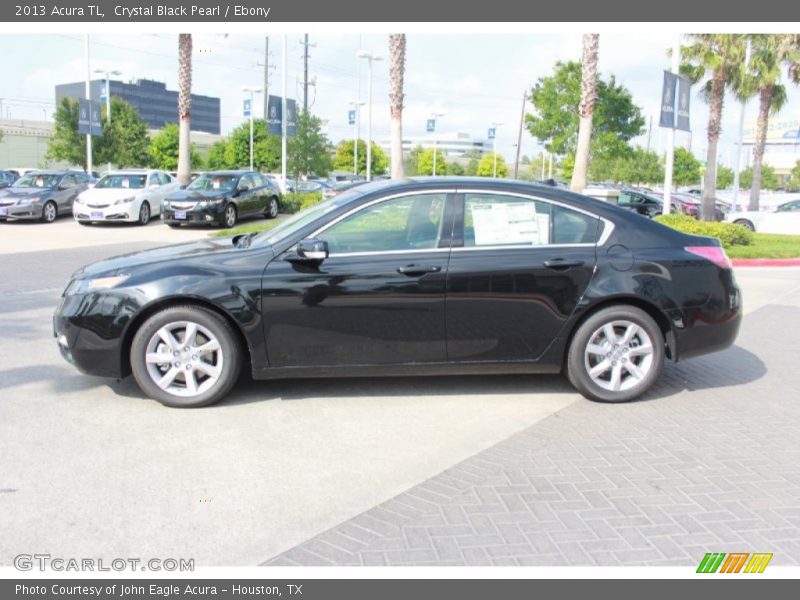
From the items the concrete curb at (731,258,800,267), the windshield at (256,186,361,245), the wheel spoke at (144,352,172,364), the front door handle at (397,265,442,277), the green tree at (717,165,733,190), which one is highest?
the green tree at (717,165,733,190)

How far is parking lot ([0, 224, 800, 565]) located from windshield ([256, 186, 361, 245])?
1.21 metres

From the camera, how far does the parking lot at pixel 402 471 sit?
3.38m

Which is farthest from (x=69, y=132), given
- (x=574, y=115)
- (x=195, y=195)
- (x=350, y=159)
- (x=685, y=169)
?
(x=685, y=169)

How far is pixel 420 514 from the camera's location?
3.64 meters

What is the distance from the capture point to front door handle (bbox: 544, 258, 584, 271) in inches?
209

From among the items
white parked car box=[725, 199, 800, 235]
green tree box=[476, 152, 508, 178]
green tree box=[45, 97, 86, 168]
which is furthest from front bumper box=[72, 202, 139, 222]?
green tree box=[476, 152, 508, 178]

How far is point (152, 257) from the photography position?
17.7 feet

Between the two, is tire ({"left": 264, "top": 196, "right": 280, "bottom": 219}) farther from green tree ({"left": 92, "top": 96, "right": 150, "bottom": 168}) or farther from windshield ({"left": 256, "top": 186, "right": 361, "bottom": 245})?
green tree ({"left": 92, "top": 96, "right": 150, "bottom": 168})

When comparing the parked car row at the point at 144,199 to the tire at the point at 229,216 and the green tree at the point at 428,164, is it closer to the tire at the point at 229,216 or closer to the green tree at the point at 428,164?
the tire at the point at 229,216

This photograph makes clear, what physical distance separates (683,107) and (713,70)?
12874mm

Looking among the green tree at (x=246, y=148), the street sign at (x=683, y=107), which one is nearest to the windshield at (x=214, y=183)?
the street sign at (x=683, y=107)

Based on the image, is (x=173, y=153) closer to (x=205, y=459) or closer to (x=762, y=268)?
(x=762, y=268)

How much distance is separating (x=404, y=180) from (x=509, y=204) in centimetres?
84

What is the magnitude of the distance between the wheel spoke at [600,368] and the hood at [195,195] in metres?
15.7
